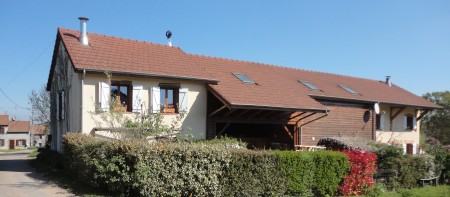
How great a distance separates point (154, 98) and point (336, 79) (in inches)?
622

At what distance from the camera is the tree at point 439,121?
49.7m

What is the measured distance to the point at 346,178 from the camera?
14.3 metres

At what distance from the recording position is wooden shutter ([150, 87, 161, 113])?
18.0 meters

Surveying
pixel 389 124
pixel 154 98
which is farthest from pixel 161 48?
pixel 389 124

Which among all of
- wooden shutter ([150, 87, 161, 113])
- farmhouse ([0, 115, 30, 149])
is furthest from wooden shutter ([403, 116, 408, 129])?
farmhouse ([0, 115, 30, 149])

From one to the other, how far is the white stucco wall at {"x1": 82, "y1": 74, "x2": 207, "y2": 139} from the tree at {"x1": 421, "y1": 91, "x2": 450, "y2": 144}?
127ft

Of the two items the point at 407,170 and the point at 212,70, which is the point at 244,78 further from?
the point at 407,170

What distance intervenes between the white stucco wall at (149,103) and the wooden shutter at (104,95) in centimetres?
18

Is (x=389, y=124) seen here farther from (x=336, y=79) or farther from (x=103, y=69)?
(x=103, y=69)

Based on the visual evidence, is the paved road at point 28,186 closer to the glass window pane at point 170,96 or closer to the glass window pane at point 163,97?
the glass window pane at point 163,97

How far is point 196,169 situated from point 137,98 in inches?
281

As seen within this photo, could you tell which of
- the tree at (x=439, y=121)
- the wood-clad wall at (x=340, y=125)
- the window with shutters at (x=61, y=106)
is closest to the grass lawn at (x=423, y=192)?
the wood-clad wall at (x=340, y=125)

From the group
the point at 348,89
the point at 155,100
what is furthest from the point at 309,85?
the point at 155,100

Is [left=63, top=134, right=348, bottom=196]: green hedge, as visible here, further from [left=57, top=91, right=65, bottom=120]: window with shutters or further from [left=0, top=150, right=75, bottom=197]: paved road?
[left=57, top=91, right=65, bottom=120]: window with shutters
